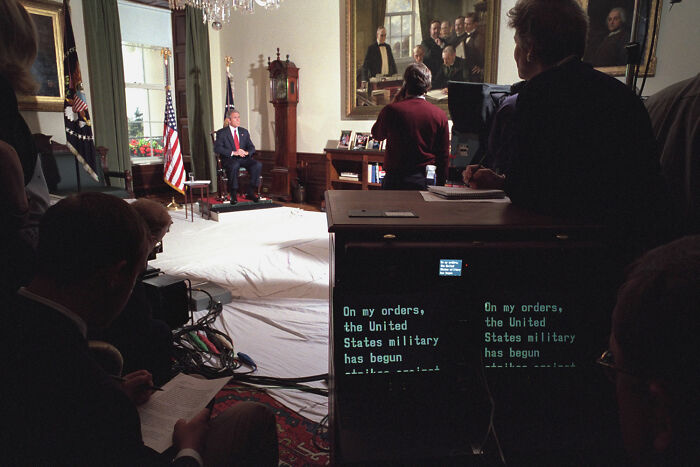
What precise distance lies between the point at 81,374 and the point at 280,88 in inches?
267

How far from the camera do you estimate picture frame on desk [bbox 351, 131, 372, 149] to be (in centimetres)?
631

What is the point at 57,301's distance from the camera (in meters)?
0.85

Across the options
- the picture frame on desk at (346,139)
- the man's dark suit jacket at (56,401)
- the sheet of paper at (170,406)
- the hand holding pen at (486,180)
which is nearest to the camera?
the man's dark suit jacket at (56,401)

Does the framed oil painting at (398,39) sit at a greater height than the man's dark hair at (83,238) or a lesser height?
greater

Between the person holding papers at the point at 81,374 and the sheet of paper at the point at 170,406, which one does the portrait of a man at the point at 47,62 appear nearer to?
the sheet of paper at the point at 170,406

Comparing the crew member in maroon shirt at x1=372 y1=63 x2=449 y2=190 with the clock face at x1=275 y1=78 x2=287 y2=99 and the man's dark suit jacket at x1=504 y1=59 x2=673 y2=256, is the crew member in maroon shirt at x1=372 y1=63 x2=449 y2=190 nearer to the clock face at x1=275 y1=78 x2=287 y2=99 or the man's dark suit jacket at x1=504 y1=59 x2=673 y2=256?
the man's dark suit jacket at x1=504 y1=59 x2=673 y2=256

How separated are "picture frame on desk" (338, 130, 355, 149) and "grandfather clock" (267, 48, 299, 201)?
0.93 m

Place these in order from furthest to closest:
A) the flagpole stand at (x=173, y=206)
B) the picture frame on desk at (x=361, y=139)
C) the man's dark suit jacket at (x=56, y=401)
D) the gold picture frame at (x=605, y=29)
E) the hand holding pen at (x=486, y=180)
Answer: the flagpole stand at (x=173, y=206), the picture frame on desk at (x=361, y=139), the gold picture frame at (x=605, y=29), the hand holding pen at (x=486, y=180), the man's dark suit jacket at (x=56, y=401)

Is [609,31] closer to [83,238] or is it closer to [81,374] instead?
[83,238]

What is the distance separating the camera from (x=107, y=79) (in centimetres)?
671

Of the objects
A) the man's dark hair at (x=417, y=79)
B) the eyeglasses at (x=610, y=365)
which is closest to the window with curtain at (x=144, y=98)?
the man's dark hair at (x=417, y=79)

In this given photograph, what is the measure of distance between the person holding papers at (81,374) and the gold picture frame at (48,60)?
623cm

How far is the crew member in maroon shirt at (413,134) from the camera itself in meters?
2.86

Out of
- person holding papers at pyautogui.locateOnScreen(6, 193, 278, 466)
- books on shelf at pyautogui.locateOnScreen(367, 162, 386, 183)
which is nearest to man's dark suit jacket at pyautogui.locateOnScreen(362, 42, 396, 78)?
books on shelf at pyautogui.locateOnScreen(367, 162, 386, 183)
